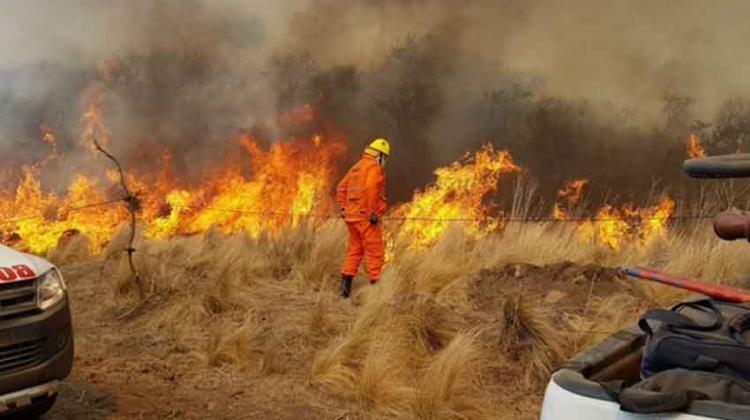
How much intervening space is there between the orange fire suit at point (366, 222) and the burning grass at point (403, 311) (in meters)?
0.23

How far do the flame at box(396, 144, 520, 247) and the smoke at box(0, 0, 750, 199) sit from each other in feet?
9.67

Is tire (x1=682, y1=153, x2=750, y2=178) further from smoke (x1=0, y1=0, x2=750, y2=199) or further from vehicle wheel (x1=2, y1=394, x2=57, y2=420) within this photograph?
smoke (x1=0, y1=0, x2=750, y2=199)

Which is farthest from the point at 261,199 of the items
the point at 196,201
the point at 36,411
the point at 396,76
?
the point at 36,411

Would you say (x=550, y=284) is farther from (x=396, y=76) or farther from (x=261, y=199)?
(x=396, y=76)

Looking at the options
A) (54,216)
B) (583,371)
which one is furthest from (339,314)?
(54,216)

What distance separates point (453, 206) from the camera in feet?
39.5

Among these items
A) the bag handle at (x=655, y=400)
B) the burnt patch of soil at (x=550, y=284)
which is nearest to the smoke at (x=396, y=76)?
the burnt patch of soil at (x=550, y=284)

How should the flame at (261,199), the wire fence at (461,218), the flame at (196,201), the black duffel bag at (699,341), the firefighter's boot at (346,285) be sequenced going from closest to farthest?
the black duffel bag at (699,341) → the firefighter's boot at (346,285) → the wire fence at (461,218) → the flame at (261,199) → the flame at (196,201)

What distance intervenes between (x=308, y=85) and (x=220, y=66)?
2.21m

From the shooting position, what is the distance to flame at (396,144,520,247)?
10.8 meters

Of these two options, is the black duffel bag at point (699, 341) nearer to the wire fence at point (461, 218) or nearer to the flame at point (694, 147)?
the wire fence at point (461, 218)

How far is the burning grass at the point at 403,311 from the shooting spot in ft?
16.8

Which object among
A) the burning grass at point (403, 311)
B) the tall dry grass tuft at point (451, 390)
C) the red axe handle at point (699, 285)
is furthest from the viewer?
the burning grass at point (403, 311)

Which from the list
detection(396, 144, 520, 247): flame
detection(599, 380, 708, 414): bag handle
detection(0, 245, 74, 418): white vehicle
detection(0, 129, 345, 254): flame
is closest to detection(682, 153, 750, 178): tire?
detection(599, 380, 708, 414): bag handle
